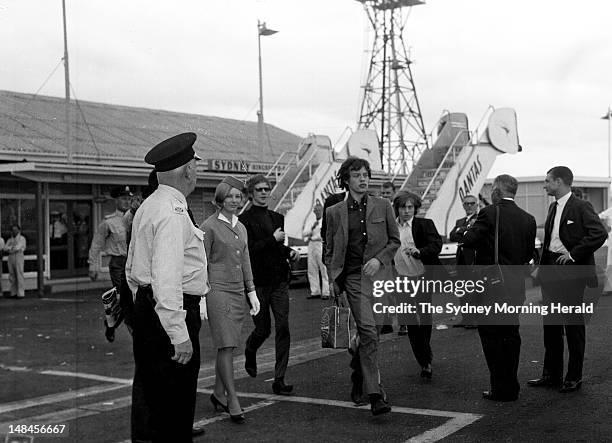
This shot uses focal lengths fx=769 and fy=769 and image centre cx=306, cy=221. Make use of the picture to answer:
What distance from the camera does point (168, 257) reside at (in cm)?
347

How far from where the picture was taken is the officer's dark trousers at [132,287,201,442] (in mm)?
3525

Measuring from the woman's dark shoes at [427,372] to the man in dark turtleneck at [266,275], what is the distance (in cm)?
124

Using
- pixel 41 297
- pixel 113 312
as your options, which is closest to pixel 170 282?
pixel 113 312

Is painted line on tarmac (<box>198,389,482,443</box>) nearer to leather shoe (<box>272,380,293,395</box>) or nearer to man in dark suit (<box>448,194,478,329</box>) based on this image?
leather shoe (<box>272,380,293,395</box>)

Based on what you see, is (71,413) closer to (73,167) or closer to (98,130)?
(73,167)

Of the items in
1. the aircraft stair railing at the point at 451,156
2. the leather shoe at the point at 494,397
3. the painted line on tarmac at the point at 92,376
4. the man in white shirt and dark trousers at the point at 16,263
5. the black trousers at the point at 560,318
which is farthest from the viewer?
the aircraft stair railing at the point at 451,156

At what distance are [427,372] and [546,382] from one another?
3.34 feet

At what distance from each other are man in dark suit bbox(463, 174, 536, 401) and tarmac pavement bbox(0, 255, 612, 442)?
399mm

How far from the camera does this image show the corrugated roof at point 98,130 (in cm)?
1877

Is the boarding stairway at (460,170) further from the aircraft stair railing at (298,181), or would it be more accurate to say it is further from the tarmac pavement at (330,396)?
the tarmac pavement at (330,396)

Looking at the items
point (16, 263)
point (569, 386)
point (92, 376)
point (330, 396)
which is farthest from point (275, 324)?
point (16, 263)

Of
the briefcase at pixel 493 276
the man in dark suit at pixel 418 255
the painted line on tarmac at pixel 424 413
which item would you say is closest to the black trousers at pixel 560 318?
the briefcase at pixel 493 276

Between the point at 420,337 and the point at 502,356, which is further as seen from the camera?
the point at 420,337

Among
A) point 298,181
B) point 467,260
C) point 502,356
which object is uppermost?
point 298,181
